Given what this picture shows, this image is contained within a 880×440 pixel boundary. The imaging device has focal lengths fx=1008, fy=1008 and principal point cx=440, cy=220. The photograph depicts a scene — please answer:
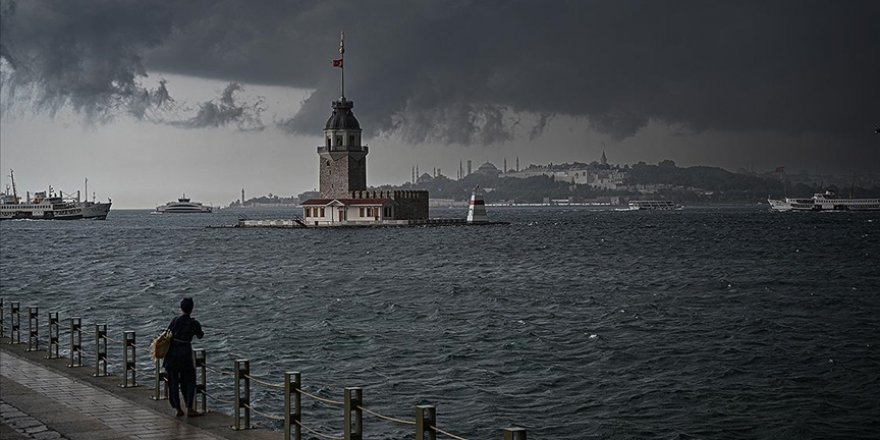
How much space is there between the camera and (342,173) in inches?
5468

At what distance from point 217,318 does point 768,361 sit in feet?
73.5

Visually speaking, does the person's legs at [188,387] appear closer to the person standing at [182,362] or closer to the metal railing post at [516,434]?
the person standing at [182,362]

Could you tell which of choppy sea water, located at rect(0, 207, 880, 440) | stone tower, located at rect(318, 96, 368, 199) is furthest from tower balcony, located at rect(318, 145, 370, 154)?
choppy sea water, located at rect(0, 207, 880, 440)

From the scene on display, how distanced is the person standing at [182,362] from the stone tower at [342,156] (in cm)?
12391

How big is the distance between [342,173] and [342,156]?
2396 mm

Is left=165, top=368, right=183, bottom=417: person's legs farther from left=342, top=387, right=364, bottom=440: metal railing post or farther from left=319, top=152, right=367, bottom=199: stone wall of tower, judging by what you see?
left=319, top=152, right=367, bottom=199: stone wall of tower

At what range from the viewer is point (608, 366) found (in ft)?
94.1

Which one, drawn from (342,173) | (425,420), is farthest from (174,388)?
(342,173)

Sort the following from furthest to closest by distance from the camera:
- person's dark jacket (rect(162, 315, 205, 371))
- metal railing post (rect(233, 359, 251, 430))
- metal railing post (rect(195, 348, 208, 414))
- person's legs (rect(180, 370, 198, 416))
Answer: metal railing post (rect(195, 348, 208, 414))
person's legs (rect(180, 370, 198, 416))
person's dark jacket (rect(162, 315, 205, 371))
metal railing post (rect(233, 359, 251, 430))

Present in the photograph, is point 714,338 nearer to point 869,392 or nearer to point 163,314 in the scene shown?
point 869,392

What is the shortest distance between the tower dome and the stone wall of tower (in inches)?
159

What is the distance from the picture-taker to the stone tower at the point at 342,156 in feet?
457

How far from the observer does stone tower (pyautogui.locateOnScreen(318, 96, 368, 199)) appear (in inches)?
5482

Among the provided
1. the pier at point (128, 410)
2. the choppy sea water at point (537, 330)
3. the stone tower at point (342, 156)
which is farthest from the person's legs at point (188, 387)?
the stone tower at point (342, 156)
